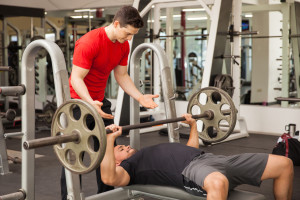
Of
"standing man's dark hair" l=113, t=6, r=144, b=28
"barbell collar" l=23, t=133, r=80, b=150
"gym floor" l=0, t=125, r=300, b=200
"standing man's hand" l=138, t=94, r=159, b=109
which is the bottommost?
"gym floor" l=0, t=125, r=300, b=200

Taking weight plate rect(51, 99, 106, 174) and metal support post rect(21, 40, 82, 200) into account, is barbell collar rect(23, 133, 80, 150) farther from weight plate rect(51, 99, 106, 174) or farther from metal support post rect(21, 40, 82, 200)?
metal support post rect(21, 40, 82, 200)

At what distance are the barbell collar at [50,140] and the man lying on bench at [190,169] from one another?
256mm

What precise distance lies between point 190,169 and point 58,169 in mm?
2014

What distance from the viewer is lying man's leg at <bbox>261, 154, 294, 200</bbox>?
7.46ft

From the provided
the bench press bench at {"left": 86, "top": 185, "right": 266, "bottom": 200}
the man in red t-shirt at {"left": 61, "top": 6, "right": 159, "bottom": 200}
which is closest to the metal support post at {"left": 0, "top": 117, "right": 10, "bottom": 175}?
the man in red t-shirt at {"left": 61, "top": 6, "right": 159, "bottom": 200}

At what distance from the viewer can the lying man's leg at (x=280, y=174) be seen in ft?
7.46

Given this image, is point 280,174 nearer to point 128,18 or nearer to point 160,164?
point 160,164

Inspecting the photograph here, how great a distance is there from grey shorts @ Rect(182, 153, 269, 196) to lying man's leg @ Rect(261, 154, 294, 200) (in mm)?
32

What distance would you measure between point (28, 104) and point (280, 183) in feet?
4.54

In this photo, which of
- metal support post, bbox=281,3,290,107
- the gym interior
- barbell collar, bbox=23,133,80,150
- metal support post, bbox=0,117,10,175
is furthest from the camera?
metal support post, bbox=281,3,290,107

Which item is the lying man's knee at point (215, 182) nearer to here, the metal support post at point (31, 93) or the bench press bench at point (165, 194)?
the bench press bench at point (165, 194)

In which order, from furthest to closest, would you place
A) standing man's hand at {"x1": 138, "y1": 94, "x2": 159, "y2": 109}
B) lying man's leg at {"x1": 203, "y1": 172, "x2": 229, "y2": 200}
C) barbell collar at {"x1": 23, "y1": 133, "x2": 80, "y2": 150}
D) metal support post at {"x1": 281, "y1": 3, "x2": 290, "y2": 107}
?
metal support post at {"x1": 281, "y1": 3, "x2": 290, "y2": 107} < standing man's hand at {"x1": 138, "y1": 94, "x2": 159, "y2": 109} < lying man's leg at {"x1": 203, "y1": 172, "x2": 229, "y2": 200} < barbell collar at {"x1": 23, "y1": 133, "x2": 80, "y2": 150}

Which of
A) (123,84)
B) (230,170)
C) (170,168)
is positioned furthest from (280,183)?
(123,84)

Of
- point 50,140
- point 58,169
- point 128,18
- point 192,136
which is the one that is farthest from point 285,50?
point 50,140
